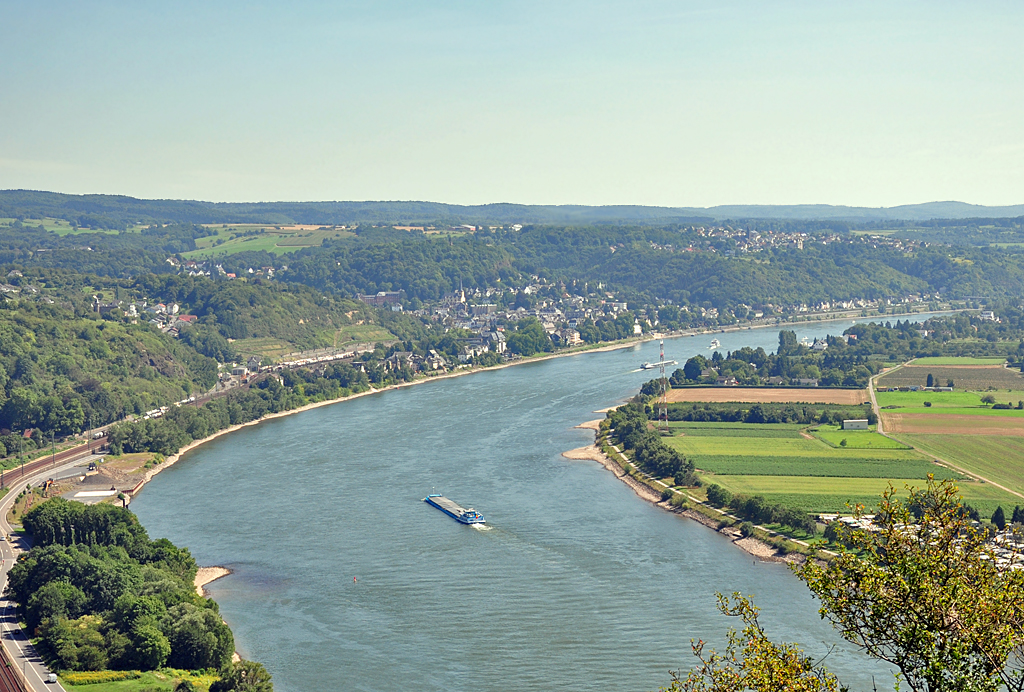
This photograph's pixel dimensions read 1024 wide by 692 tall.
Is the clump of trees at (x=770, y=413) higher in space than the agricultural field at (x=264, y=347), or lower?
higher

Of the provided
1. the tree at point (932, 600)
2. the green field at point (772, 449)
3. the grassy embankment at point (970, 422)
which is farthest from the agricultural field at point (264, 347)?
the tree at point (932, 600)

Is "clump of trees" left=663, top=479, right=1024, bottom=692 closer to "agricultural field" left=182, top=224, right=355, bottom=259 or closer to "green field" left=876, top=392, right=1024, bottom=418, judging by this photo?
"green field" left=876, top=392, right=1024, bottom=418

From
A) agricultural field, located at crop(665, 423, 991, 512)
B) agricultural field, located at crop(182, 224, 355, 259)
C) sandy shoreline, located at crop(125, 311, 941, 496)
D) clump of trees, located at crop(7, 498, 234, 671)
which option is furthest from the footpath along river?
agricultural field, located at crop(182, 224, 355, 259)

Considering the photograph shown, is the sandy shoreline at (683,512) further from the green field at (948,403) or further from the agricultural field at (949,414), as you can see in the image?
the green field at (948,403)

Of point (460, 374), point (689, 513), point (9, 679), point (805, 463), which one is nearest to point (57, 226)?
point (460, 374)

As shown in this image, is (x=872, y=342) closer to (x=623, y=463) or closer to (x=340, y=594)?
(x=623, y=463)

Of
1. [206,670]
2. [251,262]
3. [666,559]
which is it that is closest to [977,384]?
[666,559]
